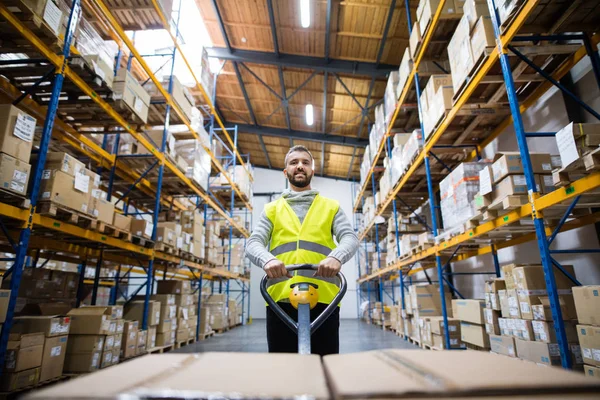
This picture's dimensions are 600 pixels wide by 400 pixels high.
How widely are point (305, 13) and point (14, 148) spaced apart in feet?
25.5

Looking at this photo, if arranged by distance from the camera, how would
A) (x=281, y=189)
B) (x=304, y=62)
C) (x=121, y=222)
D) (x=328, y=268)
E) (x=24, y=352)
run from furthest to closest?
1. (x=281, y=189)
2. (x=304, y=62)
3. (x=121, y=222)
4. (x=24, y=352)
5. (x=328, y=268)

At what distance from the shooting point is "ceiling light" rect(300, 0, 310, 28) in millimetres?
8664

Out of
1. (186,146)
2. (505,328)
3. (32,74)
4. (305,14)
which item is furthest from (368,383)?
(305,14)

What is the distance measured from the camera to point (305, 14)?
9086mm

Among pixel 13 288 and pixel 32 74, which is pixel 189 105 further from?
pixel 13 288

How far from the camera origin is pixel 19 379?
11.2 feet

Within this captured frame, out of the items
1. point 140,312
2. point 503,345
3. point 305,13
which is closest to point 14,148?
point 140,312

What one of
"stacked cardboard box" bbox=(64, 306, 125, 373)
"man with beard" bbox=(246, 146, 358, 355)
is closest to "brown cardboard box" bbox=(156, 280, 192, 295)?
"stacked cardboard box" bbox=(64, 306, 125, 373)

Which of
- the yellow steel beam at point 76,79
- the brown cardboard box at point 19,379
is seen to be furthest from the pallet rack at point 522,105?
the brown cardboard box at point 19,379

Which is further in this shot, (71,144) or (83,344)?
(71,144)

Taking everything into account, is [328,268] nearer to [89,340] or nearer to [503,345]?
[503,345]

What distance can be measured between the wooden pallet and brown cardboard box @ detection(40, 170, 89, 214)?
45mm

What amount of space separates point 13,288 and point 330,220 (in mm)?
3190

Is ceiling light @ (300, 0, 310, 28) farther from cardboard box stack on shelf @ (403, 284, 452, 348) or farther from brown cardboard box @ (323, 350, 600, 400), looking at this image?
brown cardboard box @ (323, 350, 600, 400)
